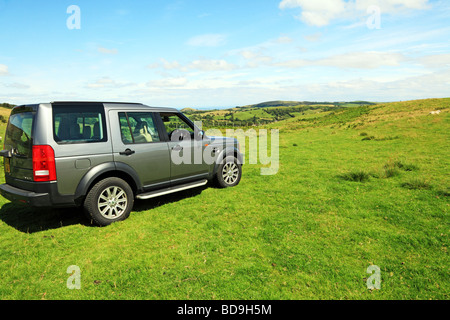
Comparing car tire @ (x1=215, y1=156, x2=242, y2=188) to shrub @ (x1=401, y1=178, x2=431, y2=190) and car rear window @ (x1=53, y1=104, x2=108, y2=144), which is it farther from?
shrub @ (x1=401, y1=178, x2=431, y2=190)

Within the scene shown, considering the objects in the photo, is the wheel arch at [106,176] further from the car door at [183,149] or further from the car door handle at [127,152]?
the car door at [183,149]

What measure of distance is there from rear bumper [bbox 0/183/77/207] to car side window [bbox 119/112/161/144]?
5.08ft

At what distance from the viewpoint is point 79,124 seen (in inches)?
194

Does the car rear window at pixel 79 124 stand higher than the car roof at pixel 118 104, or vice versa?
the car roof at pixel 118 104

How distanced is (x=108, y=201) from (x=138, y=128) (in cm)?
170

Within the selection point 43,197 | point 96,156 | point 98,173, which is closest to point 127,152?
point 96,156

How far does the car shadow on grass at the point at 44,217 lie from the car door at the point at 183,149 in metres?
0.85

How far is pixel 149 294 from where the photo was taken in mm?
3244

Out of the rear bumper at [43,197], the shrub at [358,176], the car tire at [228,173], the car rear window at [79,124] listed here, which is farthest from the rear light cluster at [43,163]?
the shrub at [358,176]

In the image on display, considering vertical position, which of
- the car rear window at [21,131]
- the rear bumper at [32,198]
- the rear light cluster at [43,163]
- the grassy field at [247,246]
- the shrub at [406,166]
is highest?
the car rear window at [21,131]

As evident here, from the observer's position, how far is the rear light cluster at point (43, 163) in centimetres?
443

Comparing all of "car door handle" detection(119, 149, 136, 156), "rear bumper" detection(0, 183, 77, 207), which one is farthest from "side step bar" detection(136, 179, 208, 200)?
"rear bumper" detection(0, 183, 77, 207)

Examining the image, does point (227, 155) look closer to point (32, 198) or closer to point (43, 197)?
point (43, 197)
